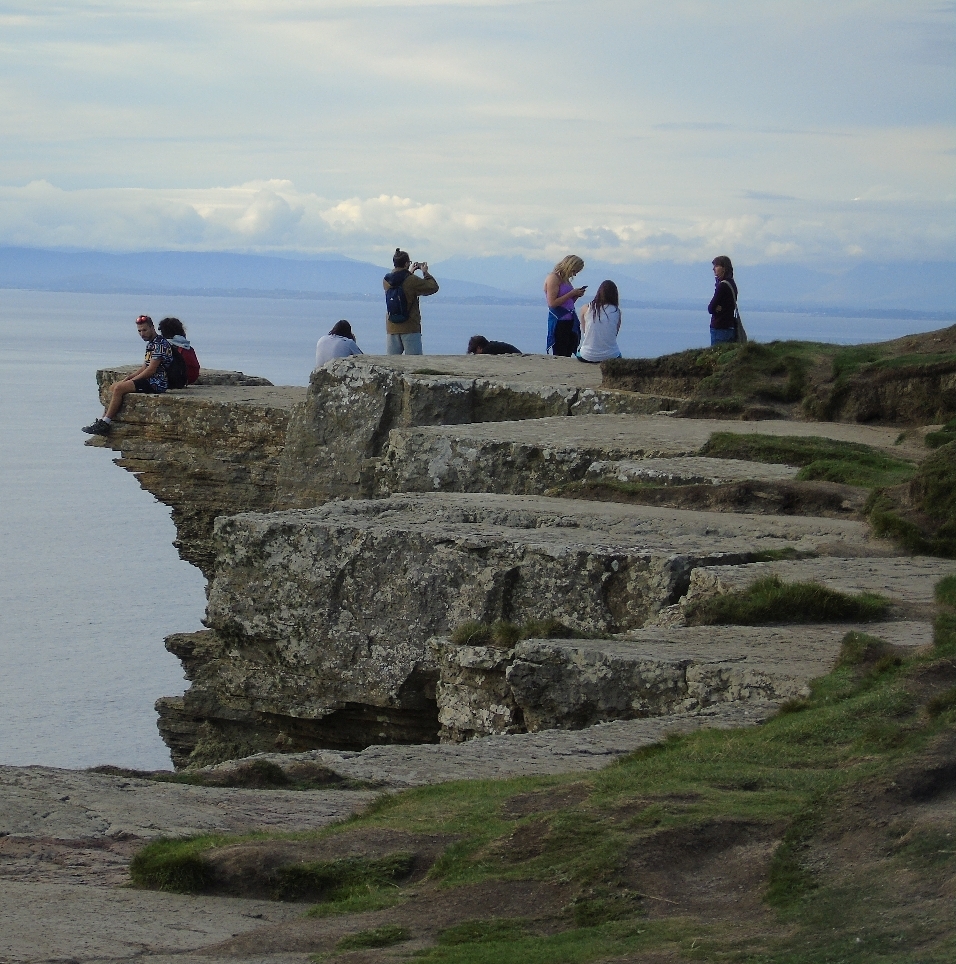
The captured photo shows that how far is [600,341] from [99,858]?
45.9 feet

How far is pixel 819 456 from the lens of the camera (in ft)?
36.9

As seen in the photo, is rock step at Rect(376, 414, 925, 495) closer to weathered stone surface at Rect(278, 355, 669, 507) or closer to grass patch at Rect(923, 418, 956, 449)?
grass patch at Rect(923, 418, 956, 449)

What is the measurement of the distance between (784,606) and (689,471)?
137 inches

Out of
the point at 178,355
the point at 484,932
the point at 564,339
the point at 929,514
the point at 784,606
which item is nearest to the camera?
the point at 484,932

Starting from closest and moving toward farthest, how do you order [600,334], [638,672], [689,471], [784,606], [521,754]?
[521,754] → [638,672] → [784,606] → [689,471] → [600,334]

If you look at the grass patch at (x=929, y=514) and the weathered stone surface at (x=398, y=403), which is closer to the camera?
the grass patch at (x=929, y=514)

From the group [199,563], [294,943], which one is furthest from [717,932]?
[199,563]

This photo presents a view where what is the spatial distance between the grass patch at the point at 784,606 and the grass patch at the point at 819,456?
9.53ft

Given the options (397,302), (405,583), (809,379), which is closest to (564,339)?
(397,302)

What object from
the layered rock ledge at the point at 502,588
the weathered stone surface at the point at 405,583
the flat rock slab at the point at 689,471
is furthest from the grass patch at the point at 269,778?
the flat rock slab at the point at 689,471

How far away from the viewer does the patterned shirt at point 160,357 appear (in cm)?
2120

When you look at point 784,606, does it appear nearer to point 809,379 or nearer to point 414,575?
point 414,575

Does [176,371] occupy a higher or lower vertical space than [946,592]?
higher

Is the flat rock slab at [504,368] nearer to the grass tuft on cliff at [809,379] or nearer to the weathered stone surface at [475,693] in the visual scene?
the grass tuft on cliff at [809,379]
